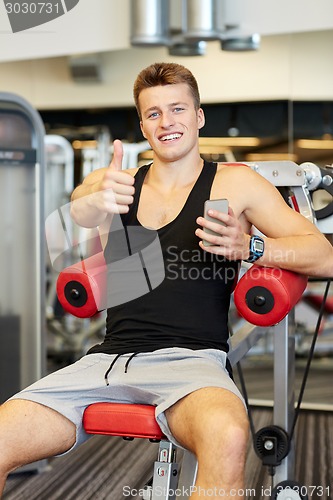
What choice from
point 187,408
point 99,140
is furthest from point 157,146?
point 99,140

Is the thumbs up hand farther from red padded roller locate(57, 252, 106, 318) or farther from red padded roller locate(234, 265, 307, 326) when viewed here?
red padded roller locate(234, 265, 307, 326)

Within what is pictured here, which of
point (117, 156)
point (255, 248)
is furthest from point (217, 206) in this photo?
point (117, 156)

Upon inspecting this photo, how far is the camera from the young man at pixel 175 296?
5.90 ft

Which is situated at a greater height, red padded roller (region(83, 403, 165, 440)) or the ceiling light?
the ceiling light

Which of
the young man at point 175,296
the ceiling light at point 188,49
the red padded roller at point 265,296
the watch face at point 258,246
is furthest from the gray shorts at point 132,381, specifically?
the ceiling light at point 188,49

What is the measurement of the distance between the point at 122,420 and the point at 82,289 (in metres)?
0.38

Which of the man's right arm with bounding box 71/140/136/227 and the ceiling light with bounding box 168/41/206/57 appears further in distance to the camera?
the ceiling light with bounding box 168/41/206/57

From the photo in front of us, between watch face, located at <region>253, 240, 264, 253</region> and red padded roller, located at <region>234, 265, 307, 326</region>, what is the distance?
2.1 inches

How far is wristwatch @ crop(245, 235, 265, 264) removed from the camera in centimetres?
192

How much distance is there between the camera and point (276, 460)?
2.31 metres

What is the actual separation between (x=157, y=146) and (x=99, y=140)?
10.3ft

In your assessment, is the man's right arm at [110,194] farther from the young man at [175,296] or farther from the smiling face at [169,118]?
the smiling face at [169,118]

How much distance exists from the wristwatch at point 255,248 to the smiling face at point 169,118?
35cm

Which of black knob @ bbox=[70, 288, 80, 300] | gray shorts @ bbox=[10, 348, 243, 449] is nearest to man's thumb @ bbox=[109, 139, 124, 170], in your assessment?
black knob @ bbox=[70, 288, 80, 300]
